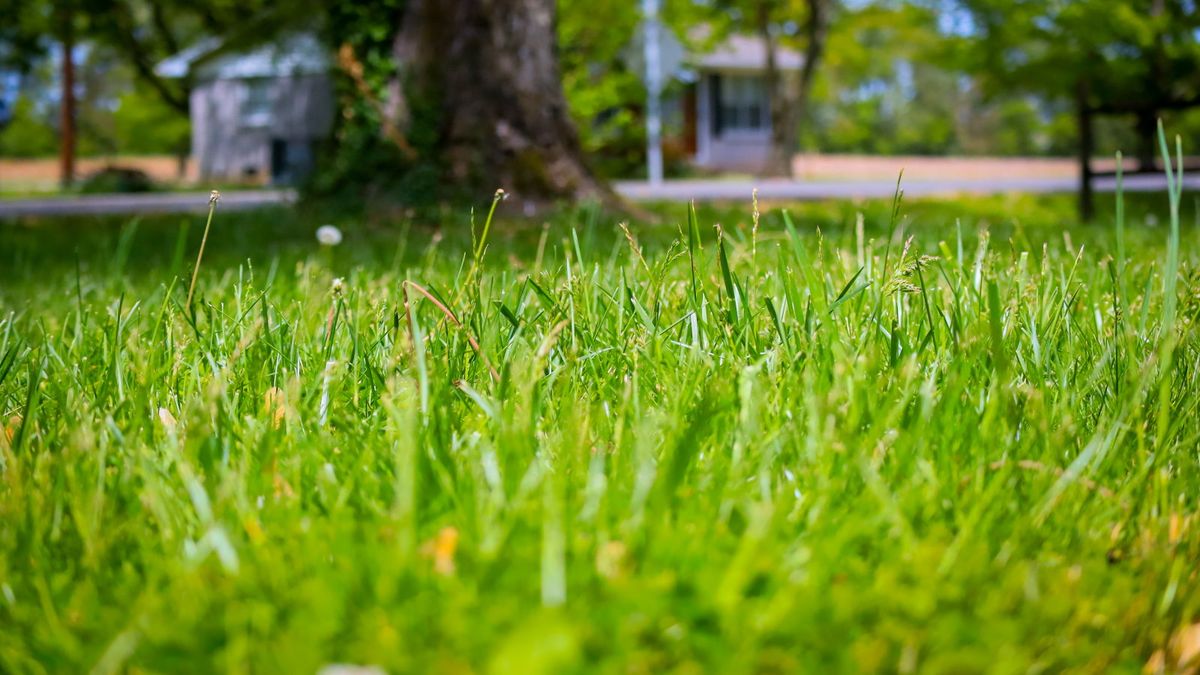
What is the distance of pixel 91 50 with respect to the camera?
61.2 metres

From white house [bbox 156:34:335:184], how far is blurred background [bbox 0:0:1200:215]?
70 mm

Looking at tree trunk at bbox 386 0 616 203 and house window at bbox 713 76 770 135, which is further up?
house window at bbox 713 76 770 135

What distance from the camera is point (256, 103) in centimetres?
3556

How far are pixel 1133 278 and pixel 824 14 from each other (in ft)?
87.6

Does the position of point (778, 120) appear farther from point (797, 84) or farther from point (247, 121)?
point (247, 121)

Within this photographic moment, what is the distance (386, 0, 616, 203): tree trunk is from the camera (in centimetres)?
761

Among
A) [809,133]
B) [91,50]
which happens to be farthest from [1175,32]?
[91,50]

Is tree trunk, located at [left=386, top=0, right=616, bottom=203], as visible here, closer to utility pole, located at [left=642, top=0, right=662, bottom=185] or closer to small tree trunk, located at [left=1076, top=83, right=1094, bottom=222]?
small tree trunk, located at [left=1076, top=83, right=1094, bottom=222]

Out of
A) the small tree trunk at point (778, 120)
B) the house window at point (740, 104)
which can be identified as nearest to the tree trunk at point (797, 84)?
the small tree trunk at point (778, 120)

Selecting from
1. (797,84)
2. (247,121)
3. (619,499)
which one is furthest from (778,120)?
(619,499)

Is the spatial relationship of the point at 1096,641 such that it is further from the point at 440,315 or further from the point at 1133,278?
the point at 1133,278

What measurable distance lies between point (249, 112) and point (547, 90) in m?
30.2

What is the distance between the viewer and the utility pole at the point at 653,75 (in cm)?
2611

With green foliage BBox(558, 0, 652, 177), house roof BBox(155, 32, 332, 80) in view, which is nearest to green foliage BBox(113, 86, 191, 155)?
house roof BBox(155, 32, 332, 80)
